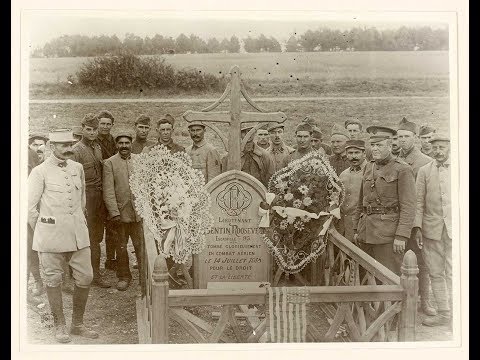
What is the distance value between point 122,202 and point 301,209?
58.8 inches

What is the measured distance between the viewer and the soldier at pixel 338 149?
16.1 ft

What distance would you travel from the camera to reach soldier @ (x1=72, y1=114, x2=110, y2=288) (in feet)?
15.6

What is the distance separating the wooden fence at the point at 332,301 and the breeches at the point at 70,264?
0.49 meters

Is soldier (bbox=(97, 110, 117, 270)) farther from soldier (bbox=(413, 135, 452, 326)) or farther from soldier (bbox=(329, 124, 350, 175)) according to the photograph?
soldier (bbox=(413, 135, 452, 326))

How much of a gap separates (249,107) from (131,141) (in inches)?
40.3

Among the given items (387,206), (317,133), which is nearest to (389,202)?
(387,206)

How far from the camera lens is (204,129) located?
4863 millimetres

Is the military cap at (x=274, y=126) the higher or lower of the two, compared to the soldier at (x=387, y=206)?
higher

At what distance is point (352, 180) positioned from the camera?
491 centimetres

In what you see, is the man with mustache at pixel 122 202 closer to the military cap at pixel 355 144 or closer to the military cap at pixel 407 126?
the military cap at pixel 355 144

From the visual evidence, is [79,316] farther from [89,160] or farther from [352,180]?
[352,180]

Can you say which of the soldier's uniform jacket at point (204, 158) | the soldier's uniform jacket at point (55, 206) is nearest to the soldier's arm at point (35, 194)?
the soldier's uniform jacket at point (55, 206)

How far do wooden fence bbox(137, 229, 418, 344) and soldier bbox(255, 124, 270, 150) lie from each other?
3.00 feet

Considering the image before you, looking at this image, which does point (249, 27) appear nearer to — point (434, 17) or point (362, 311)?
point (434, 17)
